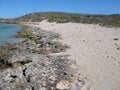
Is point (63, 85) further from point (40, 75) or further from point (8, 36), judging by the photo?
point (8, 36)

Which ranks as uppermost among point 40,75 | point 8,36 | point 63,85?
point 40,75

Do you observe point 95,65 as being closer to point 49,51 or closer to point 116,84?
point 116,84

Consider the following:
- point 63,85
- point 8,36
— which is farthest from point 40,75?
point 8,36

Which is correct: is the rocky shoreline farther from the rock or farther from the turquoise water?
the turquoise water

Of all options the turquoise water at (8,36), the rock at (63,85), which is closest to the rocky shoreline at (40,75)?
the rock at (63,85)

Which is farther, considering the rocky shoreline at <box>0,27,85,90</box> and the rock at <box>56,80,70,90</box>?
the rocky shoreline at <box>0,27,85,90</box>

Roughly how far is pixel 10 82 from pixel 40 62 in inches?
80.2

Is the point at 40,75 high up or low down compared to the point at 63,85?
up

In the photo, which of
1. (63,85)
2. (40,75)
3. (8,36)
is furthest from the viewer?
(8,36)

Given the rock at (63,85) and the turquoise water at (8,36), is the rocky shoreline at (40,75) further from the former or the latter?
the turquoise water at (8,36)

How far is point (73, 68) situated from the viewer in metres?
8.96

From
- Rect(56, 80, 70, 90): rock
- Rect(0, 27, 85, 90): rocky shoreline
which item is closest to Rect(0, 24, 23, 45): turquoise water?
Rect(0, 27, 85, 90): rocky shoreline

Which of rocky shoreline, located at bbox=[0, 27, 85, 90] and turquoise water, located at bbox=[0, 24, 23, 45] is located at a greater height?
rocky shoreline, located at bbox=[0, 27, 85, 90]

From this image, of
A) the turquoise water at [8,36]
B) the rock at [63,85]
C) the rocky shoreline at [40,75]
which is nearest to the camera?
the rock at [63,85]
